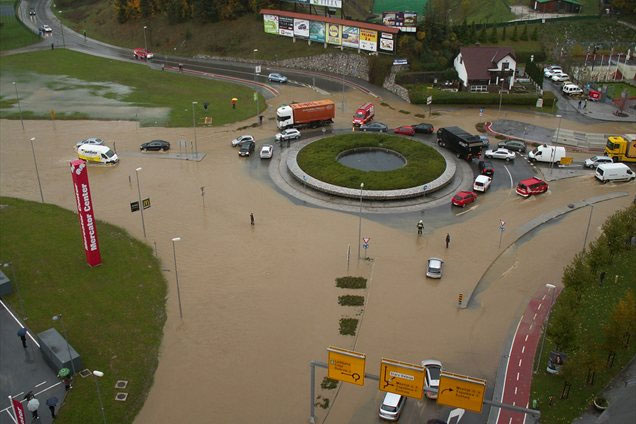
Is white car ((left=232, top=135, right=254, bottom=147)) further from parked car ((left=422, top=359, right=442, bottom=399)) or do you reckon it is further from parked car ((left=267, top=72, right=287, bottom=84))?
parked car ((left=422, top=359, right=442, bottom=399))

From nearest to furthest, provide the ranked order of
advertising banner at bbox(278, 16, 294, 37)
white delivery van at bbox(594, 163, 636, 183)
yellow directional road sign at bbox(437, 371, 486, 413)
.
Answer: yellow directional road sign at bbox(437, 371, 486, 413)
white delivery van at bbox(594, 163, 636, 183)
advertising banner at bbox(278, 16, 294, 37)

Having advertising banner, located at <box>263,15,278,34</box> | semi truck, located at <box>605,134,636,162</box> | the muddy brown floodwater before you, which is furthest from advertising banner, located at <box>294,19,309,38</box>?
semi truck, located at <box>605,134,636,162</box>

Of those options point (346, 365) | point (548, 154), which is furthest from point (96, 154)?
point (548, 154)

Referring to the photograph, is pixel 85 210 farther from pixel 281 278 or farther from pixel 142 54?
pixel 142 54

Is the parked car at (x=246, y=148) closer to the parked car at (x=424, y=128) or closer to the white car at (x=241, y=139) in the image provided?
the white car at (x=241, y=139)

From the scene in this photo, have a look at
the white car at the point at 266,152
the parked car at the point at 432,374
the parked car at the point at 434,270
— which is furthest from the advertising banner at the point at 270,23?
the parked car at the point at 432,374
